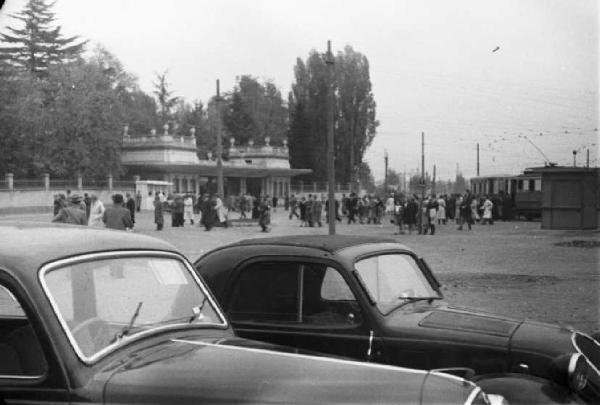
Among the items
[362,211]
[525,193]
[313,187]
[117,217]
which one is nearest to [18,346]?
[117,217]

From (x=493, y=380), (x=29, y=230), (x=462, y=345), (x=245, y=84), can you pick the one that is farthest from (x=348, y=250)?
(x=245, y=84)

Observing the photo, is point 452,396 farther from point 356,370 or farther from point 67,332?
point 67,332

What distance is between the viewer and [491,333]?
449 centimetres

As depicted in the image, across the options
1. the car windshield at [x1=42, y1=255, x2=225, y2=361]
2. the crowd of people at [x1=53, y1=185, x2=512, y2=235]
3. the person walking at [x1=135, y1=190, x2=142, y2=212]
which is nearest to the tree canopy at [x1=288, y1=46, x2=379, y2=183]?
the crowd of people at [x1=53, y1=185, x2=512, y2=235]

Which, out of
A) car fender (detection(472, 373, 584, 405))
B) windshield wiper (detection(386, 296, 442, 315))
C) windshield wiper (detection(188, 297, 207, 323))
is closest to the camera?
windshield wiper (detection(188, 297, 207, 323))

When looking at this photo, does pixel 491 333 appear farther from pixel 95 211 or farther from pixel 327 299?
pixel 95 211

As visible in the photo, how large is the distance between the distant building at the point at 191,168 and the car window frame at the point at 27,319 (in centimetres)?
5229

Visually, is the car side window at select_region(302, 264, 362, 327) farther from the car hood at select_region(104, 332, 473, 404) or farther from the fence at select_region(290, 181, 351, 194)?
the fence at select_region(290, 181, 351, 194)

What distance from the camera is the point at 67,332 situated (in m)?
3.09

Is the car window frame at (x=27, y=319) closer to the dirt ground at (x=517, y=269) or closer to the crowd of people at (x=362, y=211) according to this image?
the dirt ground at (x=517, y=269)

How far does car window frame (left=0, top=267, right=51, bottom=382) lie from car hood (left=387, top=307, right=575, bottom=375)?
2.23m

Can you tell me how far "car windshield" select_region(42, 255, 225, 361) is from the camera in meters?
3.18

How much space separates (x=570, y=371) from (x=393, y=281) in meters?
1.44

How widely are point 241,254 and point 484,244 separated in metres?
19.0
